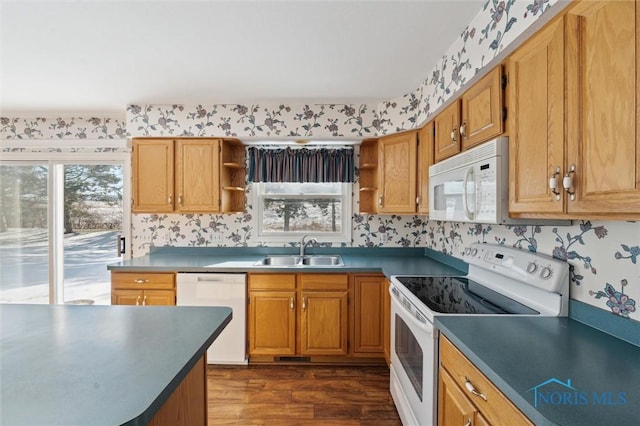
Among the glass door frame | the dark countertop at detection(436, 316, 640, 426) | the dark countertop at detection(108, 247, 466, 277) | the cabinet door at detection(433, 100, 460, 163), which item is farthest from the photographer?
the glass door frame

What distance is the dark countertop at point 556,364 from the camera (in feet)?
2.51

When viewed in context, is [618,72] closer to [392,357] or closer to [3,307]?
[392,357]

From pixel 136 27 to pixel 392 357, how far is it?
2.64 m

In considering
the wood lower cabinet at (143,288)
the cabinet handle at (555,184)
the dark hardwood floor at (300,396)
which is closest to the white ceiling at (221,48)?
the cabinet handle at (555,184)

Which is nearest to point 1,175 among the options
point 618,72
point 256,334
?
point 256,334

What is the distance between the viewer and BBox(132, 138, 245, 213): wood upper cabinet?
285cm

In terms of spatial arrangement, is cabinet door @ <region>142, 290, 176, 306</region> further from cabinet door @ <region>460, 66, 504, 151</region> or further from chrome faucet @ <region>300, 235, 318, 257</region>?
cabinet door @ <region>460, 66, 504, 151</region>

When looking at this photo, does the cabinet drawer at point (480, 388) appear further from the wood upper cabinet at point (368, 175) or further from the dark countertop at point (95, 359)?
the wood upper cabinet at point (368, 175)

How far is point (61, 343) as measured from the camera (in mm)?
964

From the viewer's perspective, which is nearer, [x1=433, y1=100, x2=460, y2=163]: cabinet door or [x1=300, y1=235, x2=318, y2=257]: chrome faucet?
[x1=433, y1=100, x2=460, y2=163]: cabinet door

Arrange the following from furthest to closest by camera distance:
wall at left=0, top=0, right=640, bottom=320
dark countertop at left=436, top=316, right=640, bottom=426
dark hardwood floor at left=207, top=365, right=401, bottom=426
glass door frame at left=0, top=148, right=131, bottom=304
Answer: glass door frame at left=0, top=148, right=131, bottom=304, wall at left=0, top=0, right=640, bottom=320, dark hardwood floor at left=207, top=365, right=401, bottom=426, dark countertop at left=436, top=316, right=640, bottom=426

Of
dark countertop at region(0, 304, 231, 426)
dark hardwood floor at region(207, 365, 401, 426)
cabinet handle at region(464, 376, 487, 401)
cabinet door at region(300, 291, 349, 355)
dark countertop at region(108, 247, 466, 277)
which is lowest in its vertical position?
dark hardwood floor at region(207, 365, 401, 426)

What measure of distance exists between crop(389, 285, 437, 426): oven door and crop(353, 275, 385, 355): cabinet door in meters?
0.45

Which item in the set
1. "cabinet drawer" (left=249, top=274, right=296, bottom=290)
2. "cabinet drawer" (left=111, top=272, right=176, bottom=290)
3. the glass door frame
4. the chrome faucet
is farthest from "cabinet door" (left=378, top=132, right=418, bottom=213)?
the glass door frame
